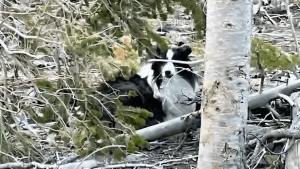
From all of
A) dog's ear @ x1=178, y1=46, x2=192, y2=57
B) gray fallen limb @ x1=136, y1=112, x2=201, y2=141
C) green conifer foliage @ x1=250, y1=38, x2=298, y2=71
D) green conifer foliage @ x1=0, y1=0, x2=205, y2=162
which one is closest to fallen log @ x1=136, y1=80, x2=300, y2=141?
gray fallen limb @ x1=136, y1=112, x2=201, y2=141

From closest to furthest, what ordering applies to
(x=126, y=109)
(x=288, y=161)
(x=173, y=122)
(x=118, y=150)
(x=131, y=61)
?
(x=288, y=161) → (x=118, y=150) → (x=126, y=109) → (x=173, y=122) → (x=131, y=61)

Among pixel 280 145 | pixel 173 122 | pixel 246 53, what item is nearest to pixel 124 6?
pixel 173 122

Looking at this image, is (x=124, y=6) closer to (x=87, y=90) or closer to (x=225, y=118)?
(x=87, y=90)

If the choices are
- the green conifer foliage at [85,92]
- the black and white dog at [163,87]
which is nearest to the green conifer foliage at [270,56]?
the green conifer foliage at [85,92]

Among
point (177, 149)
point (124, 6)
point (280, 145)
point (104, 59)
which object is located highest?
point (124, 6)

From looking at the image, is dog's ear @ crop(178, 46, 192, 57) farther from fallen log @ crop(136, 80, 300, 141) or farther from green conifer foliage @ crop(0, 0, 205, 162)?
fallen log @ crop(136, 80, 300, 141)

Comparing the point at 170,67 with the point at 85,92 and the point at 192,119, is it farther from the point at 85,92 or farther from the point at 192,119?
the point at 85,92

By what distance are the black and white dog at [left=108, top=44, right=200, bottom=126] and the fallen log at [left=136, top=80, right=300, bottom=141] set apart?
0.48 metres

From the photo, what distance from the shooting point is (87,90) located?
7.39 feet

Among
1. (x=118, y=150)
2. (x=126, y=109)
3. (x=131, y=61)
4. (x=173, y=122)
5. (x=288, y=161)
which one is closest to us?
(x=288, y=161)

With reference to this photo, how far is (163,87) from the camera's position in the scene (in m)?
3.36

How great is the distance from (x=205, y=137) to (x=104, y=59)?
103 cm

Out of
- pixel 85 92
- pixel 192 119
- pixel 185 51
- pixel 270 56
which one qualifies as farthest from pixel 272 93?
pixel 85 92

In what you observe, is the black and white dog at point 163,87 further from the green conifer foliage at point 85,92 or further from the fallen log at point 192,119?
the green conifer foliage at point 85,92
